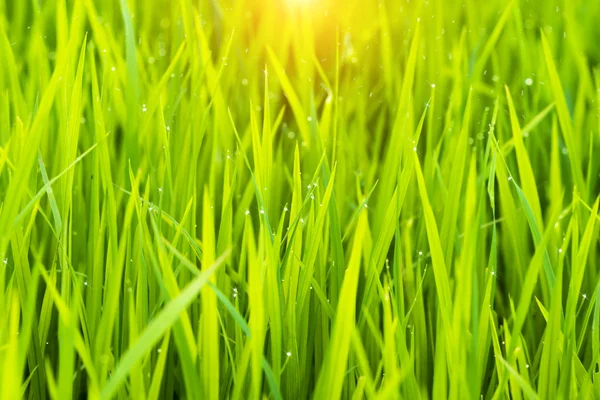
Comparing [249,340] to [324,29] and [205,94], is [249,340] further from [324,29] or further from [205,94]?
[324,29]

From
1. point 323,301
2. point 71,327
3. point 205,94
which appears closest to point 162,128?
point 205,94

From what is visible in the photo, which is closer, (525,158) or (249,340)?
(249,340)

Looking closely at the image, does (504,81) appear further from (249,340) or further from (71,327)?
(71,327)

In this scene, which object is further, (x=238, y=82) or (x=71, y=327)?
(x=238, y=82)

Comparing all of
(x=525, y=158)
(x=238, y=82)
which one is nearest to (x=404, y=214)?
(x=525, y=158)

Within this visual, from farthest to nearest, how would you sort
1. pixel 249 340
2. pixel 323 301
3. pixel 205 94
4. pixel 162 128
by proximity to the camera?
pixel 205 94 < pixel 162 128 < pixel 323 301 < pixel 249 340

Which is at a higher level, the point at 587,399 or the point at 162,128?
the point at 162,128

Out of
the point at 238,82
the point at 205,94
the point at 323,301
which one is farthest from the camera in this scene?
the point at 238,82
